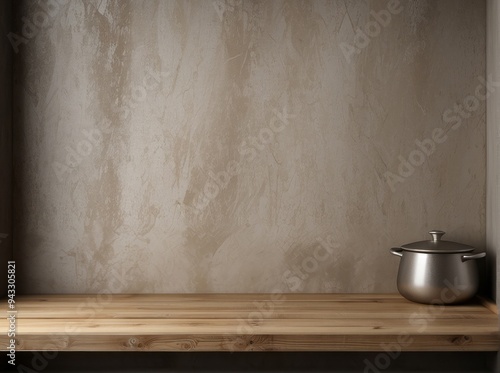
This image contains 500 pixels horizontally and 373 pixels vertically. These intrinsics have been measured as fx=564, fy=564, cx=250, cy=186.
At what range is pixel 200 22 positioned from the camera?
1.91m

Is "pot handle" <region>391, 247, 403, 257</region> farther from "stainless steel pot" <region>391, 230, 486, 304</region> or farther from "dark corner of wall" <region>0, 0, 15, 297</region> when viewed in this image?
"dark corner of wall" <region>0, 0, 15, 297</region>

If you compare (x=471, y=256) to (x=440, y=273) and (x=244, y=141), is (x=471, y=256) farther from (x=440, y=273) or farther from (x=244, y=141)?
(x=244, y=141)

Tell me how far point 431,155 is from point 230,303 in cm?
83

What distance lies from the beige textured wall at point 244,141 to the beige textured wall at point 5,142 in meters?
0.04

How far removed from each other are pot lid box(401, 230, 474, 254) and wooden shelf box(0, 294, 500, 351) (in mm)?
174

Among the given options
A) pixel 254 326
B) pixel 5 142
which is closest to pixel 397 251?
pixel 254 326

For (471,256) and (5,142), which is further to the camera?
(5,142)

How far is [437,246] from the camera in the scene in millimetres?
1724

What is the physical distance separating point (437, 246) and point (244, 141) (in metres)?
0.70

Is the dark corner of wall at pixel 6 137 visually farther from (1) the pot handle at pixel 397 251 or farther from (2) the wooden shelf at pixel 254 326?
(1) the pot handle at pixel 397 251

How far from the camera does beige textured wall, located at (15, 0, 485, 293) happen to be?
1.89 metres

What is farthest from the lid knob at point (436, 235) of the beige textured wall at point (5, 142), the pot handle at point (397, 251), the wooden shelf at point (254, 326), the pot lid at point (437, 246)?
the beige textured wall at point (5, 142)

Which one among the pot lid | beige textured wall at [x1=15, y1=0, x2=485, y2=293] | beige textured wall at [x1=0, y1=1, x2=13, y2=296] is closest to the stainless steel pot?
the pot lid

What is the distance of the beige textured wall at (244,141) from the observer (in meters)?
1.89
